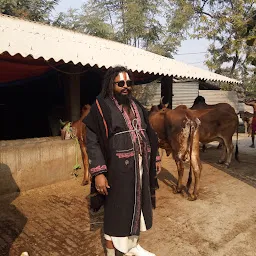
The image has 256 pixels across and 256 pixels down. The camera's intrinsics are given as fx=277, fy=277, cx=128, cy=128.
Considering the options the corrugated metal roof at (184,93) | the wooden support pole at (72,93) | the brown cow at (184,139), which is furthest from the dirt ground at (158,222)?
the corrugated metal roof at (184,93)

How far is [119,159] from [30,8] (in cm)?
2125

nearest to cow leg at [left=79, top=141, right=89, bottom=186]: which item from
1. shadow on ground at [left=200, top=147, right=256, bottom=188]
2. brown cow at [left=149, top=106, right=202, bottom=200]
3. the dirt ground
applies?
the dirt ground

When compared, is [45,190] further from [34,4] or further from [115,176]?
[34,4]

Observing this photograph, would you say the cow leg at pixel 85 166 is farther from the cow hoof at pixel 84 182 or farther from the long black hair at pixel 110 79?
the long black hair at pixel 110 79

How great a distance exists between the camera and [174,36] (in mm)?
20766

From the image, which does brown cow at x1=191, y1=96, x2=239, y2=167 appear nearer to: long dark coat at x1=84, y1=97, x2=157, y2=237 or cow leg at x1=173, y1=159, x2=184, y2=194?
cow leg at x1=173, y1=159, x2=184, y2=194

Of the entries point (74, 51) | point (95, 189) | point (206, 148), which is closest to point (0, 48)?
point (74, 51)

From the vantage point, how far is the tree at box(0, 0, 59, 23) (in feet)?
60.5

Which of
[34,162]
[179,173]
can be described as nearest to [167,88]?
[179,173]

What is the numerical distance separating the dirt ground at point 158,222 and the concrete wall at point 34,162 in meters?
0.18

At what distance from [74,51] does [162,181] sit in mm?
3230

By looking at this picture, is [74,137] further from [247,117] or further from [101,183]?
[247,117]

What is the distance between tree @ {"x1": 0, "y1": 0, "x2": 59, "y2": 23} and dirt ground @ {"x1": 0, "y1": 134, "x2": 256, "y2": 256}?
16.9m

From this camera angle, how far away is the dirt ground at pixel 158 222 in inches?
130
